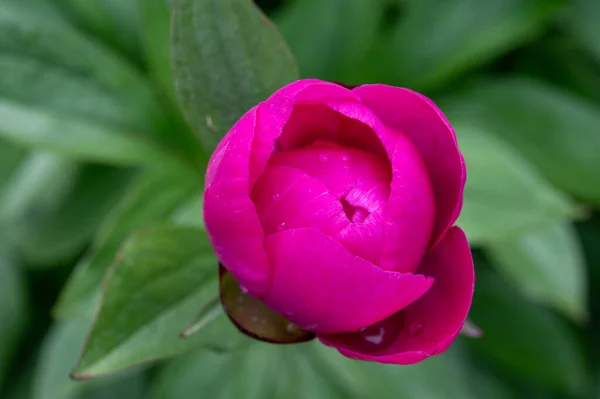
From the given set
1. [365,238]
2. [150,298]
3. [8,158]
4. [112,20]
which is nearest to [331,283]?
[365,238]

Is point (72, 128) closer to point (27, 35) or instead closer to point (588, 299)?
point (27, 35)

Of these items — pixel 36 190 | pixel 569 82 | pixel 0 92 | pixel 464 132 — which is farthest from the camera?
pixel 569 82

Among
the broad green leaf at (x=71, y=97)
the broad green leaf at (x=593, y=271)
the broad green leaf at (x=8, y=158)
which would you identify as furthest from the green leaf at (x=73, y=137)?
the broad green leaf at (x=593, y=271)

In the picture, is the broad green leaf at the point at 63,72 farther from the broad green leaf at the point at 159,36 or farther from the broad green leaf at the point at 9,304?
the broad green leaf at the point at 9,304

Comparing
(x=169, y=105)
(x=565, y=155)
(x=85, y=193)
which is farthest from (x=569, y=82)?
(x=85, y=193)

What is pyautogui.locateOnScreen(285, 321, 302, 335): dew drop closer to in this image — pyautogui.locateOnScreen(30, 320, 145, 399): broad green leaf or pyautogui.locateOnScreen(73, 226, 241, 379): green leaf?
pyautogui.locateOnScreen(73, 226, 241, 379): green leaf

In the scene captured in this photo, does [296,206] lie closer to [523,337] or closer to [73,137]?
[73,137]
